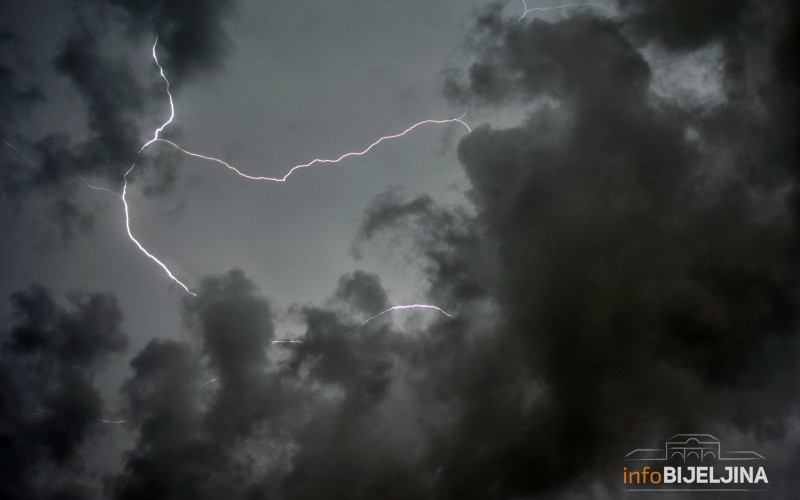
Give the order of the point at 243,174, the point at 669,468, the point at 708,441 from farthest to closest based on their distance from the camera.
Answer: the point at 243,174, the point at 708,441, the point at 669,468

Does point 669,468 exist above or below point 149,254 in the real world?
below

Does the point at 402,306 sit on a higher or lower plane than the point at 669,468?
higher

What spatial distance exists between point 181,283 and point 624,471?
56.2 feet

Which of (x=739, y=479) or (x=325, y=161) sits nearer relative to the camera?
(x=739, y=479)

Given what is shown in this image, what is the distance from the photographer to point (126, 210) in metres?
16.3

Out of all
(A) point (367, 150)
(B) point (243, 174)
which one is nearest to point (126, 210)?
(B) point (243, 174)

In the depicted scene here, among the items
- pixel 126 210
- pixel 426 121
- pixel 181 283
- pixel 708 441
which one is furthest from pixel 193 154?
pixel 708 441

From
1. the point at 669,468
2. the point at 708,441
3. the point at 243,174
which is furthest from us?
the point at 243,174

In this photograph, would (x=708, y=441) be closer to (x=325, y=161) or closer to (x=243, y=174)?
(x=325, y=161)

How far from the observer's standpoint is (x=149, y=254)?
52.5 ft

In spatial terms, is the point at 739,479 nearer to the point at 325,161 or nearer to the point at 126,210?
the point at 325,161

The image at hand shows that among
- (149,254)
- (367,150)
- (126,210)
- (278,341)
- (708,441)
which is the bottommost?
(708,441)

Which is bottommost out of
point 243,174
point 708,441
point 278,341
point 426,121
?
point 708,441

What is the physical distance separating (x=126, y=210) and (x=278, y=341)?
7296mm
